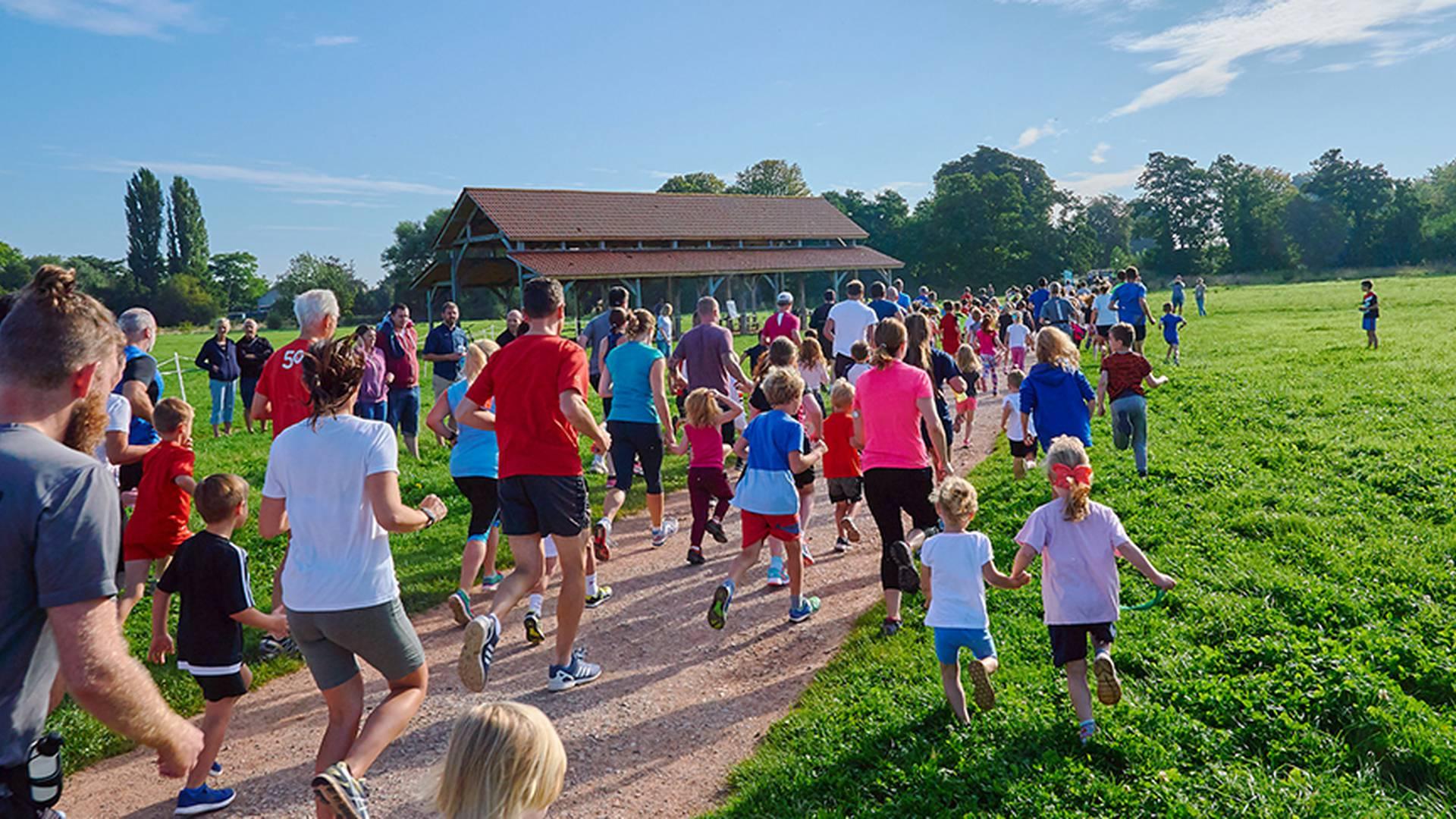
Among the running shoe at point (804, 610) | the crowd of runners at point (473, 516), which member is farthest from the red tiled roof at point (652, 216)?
the running shoe at point (804, 610)

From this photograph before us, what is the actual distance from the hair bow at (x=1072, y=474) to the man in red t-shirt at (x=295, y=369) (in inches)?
176

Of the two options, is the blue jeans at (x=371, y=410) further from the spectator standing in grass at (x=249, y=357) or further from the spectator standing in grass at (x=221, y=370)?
the spectator standing in grass at (x=221, y=370)

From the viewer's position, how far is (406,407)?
12047mm

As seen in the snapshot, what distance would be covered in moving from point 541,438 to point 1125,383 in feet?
20.8

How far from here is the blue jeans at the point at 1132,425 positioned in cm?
907

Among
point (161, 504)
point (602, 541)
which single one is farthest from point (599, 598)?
point (161, 504)

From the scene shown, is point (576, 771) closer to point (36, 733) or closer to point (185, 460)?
point (36, 733)

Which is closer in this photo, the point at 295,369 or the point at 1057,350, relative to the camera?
the point at 295,369

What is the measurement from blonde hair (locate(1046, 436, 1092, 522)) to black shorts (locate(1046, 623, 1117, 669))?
52 centimetres

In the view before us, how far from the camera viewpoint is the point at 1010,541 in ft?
25.1

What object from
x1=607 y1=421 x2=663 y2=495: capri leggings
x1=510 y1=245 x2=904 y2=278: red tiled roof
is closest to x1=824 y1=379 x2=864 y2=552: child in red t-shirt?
x1=607 y1=421 x2=663 y2=495: capri leggings

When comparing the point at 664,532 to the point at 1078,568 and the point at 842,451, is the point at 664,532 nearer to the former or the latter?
the point at 842,451

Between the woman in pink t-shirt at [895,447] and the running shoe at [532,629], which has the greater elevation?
the woman in pink t-shirt at [895,447]

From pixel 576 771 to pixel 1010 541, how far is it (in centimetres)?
448
